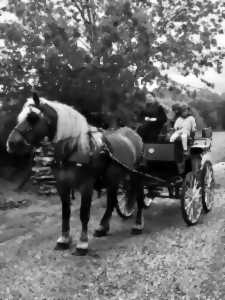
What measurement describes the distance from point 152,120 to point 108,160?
1.84 m

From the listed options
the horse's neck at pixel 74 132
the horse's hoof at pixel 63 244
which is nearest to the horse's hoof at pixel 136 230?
the horse's hoof at pixel 63 244

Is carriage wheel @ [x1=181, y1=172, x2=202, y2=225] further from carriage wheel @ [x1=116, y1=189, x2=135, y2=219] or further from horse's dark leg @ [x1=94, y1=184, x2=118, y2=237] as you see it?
horse's dark leg @ [x1=94, y1=184, x2=118, y2=237]

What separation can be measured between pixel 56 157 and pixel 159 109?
114 inches

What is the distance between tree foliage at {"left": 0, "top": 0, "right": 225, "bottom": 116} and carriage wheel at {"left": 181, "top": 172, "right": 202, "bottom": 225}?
397cm

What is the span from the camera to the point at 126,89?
12.2 meters

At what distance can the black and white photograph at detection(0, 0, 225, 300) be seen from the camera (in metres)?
6.03

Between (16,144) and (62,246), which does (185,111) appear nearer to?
(62,246)

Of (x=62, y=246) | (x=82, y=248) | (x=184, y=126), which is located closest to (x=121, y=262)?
(x=82, y=248)

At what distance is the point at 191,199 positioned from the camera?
27.7 ft

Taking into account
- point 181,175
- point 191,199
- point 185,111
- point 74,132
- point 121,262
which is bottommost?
point 121,262

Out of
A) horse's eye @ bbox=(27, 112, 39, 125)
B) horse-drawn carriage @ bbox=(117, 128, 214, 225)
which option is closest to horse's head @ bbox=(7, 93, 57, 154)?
horse's eye @ bbox=(27, 112, 39, 125)

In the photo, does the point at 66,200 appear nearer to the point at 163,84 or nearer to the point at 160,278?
the point at 160,278

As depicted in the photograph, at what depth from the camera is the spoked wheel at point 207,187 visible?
9.24m

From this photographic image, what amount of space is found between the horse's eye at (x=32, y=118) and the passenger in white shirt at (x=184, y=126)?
3.18m
